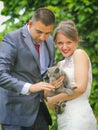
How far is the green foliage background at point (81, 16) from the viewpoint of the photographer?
6.70 meters

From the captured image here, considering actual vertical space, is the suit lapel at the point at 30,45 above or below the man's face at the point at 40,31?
below

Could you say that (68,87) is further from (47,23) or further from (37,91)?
(47,23)

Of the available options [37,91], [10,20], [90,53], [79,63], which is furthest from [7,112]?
[10,20]

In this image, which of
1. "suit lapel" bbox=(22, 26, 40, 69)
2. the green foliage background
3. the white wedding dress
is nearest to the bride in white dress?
the white wedding dress

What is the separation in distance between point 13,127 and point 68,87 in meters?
0.67

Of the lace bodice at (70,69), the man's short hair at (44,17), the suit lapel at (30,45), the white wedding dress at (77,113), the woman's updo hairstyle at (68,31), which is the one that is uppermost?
the man's short hair at (44,17)

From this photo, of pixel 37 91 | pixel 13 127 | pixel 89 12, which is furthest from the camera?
pixel 89 12

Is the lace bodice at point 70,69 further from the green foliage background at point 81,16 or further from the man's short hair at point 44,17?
the green foliage background at point 81,16

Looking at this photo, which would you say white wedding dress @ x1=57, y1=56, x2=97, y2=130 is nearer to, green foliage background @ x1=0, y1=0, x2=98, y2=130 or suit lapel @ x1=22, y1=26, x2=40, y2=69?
suit lapel @ x1=22, y1=26, x2=40, y2=69

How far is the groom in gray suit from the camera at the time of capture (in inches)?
181

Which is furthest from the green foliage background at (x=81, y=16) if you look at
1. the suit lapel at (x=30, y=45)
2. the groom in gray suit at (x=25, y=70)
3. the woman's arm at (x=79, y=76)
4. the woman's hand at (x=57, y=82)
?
the woman's hand at (x=57, y=82)

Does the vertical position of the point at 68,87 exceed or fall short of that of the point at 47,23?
it falls short

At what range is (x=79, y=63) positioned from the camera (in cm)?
455

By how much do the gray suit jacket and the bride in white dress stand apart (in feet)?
0.77
